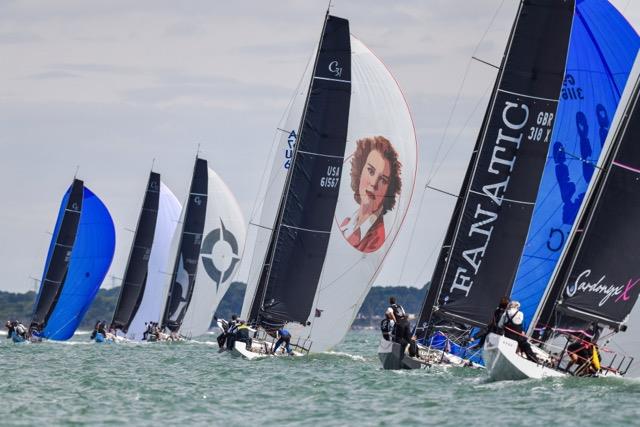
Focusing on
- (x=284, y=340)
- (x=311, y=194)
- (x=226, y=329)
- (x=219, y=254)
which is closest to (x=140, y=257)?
(x=219, y=254)

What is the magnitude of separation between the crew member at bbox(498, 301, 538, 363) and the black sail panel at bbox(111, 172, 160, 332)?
32.2 m

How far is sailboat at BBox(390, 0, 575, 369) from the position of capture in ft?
85.1

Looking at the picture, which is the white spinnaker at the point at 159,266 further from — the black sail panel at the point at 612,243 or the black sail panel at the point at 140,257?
the black sail panel at the point at 612,243

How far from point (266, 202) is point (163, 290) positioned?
15.5m

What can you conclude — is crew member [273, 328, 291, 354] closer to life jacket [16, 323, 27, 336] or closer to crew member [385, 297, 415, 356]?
crew member [385, 297, 415, 356]

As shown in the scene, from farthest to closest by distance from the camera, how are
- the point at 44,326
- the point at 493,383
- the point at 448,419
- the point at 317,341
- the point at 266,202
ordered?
the point at 44,326, the point at 266,202, the point at 317,341, the point at 493,383, the point at 448,419

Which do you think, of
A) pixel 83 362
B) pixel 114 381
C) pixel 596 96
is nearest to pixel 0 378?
pixel 114 381

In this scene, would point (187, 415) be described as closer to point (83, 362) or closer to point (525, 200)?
point (525, 200)

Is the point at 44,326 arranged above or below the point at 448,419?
below

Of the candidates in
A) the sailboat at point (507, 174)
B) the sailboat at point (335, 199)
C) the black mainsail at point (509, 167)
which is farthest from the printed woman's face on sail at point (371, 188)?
the black mainsail at point (509, 167)

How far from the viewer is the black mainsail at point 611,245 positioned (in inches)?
882

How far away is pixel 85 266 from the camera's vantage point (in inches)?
1949

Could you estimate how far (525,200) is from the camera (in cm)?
2619

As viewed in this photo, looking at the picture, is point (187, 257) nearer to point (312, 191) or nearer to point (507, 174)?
point (312, 191)
